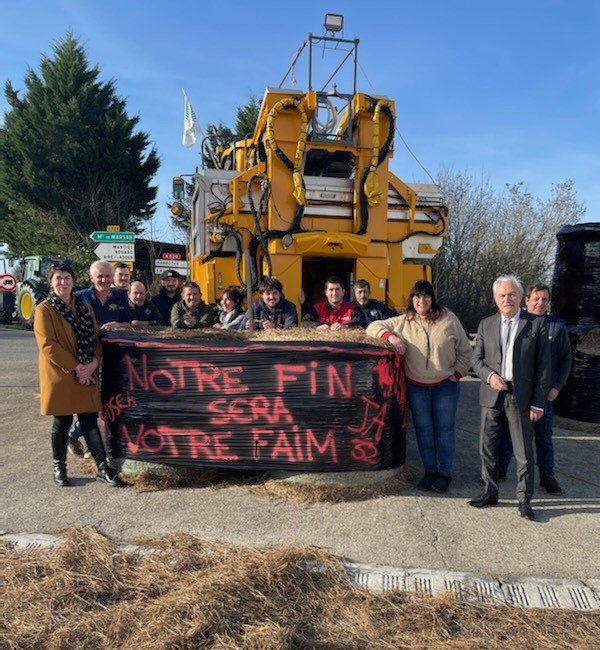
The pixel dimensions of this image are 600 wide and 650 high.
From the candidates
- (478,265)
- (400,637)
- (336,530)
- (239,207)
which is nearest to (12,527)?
(336,530)

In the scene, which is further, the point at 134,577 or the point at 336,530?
the point at 336,530

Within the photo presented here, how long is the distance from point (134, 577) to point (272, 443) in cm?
144

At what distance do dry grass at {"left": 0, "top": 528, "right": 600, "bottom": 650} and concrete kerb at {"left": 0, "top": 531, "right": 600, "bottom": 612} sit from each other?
9 centimetres

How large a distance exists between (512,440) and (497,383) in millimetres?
466

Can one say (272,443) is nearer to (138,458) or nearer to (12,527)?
(138,458)

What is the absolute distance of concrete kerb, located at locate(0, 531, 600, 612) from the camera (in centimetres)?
283

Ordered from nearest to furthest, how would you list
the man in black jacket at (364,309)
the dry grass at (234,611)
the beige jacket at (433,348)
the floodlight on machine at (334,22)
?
the dry grass at (234,611) < the beige jacket at (433,348) < the man in black jacket at (364,309) < the floodlight on machine at (334,22)

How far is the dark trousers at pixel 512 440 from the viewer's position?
3.88 m

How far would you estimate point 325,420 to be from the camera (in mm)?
4086

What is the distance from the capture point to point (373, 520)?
373 cm

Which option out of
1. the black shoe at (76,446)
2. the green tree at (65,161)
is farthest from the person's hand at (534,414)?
the green tree at (65,161)

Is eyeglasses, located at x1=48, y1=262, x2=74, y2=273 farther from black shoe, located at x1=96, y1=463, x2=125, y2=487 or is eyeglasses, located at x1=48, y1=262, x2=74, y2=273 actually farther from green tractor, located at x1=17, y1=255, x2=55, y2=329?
green tractor, located at x1=17, y1=255, x2=55, y2=329

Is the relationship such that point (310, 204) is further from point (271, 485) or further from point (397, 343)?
point (271, 485)

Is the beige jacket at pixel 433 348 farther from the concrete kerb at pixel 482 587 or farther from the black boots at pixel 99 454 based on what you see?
the black boots at pixel 99 454
